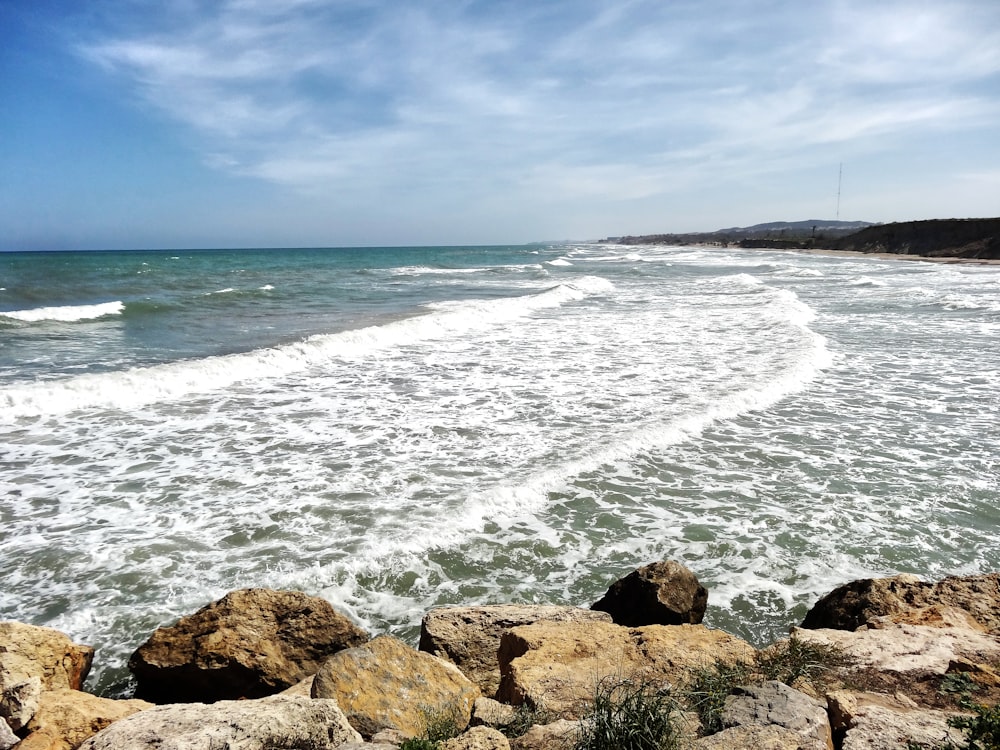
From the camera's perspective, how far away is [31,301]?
2731 cm

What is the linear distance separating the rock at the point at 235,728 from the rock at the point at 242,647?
987mm

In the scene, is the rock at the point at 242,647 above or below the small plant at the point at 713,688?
below

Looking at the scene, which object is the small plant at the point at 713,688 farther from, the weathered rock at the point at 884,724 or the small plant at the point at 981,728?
the small plant at the point at 981,728

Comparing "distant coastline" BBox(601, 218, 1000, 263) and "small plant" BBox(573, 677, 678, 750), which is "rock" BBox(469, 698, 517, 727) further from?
"distant coastline" BBox(601, 218, 1000, 263)

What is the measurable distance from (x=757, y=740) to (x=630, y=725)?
1.68ft

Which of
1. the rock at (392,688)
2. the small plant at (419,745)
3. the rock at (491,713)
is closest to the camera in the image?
the small plant at (419,745)

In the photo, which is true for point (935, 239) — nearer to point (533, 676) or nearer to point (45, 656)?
point (533, 676)

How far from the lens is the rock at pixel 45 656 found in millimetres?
3303

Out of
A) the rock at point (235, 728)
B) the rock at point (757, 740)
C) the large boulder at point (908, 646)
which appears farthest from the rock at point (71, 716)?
the large boulder at point (908, 646)

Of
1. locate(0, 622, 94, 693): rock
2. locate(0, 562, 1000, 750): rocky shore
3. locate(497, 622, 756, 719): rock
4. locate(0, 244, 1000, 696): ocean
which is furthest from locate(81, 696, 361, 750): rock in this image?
locate(0, 244, 1000, 696): ocean

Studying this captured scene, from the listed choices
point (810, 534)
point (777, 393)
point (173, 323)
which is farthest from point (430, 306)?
point (810, 534)

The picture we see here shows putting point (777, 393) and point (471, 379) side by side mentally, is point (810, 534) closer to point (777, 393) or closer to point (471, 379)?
Result: point (777, 393)

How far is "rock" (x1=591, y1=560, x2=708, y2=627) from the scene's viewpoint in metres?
4.15

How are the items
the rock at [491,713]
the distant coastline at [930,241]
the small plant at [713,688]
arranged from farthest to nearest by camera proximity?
the distant coastline at [930,241] < the rock at [491,713] < the small plant at [713,688]
